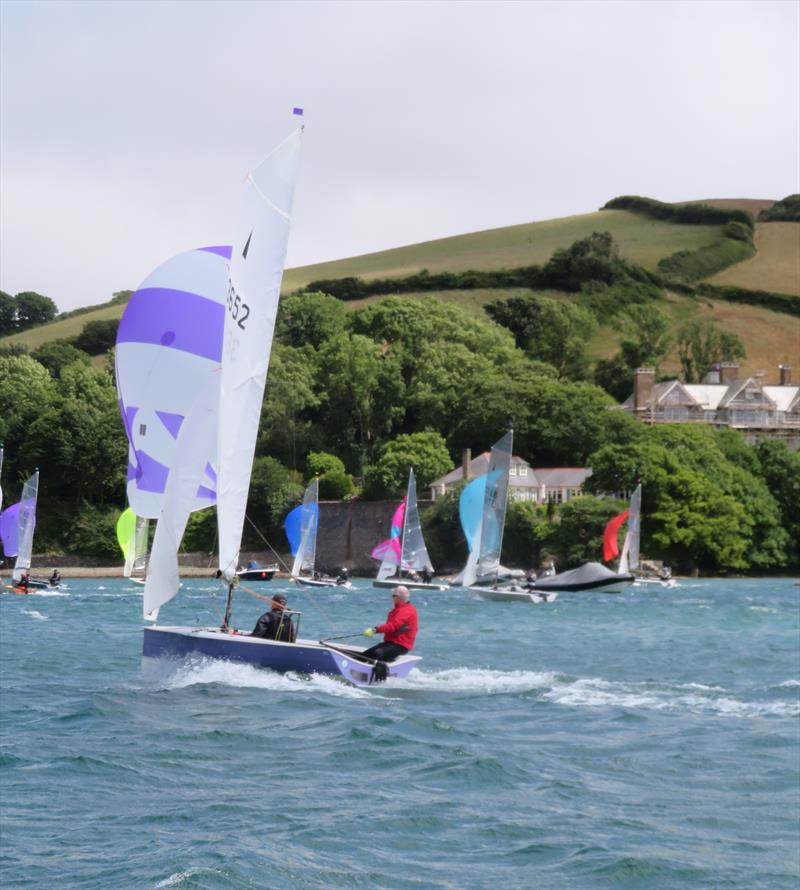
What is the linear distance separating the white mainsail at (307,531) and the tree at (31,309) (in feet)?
327

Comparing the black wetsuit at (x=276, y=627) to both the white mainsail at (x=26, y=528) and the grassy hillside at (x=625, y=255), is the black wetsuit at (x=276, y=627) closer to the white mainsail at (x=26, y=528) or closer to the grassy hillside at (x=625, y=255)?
the white mainsail at (x=26, y=528)

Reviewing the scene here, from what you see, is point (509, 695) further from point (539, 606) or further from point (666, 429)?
point (666, 429)

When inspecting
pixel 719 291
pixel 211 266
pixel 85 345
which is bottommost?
pixel 211 266

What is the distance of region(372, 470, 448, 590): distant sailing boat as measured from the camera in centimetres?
6962

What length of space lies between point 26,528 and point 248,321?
4021 cm

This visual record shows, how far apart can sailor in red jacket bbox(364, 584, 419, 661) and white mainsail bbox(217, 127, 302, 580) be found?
239 centimetres

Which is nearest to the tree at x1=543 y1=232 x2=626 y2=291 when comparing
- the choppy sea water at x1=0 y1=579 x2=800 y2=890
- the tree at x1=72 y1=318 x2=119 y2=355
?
the tree at x1=72 y1=318 x2=119 y2=355

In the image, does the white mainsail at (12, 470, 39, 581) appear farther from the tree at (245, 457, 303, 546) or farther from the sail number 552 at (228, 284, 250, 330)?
the sail number 552 at (228, 284, 250, 330)

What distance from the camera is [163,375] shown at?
28.8 metres

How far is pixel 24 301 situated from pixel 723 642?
449ft

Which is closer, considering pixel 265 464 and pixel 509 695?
pixel 509 695

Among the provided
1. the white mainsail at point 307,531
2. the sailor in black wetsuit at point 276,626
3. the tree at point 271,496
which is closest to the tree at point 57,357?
the tree at point 271,496

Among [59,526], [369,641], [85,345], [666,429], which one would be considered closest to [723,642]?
[369,641]

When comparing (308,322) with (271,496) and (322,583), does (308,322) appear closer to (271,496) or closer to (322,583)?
(271,496)
